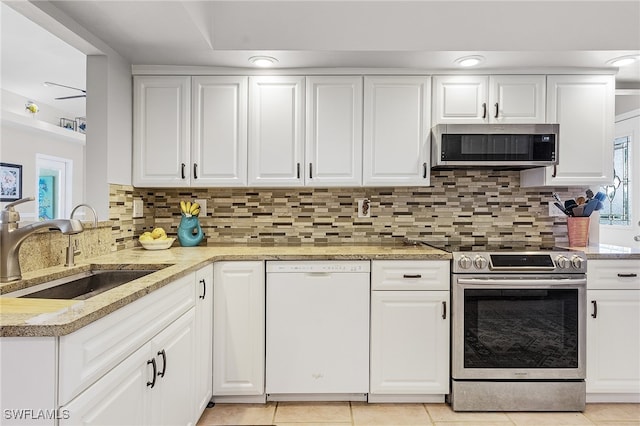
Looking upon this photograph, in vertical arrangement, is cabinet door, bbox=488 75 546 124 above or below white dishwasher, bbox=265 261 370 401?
above

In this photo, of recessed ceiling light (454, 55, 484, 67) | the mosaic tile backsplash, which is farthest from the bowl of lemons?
recessed ceiling light (454, 55, 484, 67)

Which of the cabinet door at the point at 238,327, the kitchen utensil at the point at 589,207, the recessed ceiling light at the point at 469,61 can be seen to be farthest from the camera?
the kitchen utensil at the point at 589,207

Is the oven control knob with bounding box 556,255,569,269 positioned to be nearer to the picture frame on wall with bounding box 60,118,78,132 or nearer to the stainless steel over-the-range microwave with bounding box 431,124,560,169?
the stainless steel over-the-range microwave with bounding box 431,124,560,169

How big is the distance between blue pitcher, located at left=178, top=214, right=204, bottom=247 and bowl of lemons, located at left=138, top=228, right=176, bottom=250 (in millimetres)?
107

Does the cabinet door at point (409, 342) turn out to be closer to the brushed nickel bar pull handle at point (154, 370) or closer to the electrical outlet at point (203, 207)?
the brushed nickel bar pull handle at point (154, 370)

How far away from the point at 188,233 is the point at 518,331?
217 cm

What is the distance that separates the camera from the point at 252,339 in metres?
2.30

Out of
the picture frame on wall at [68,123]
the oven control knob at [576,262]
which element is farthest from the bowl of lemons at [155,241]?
the picture frame on wall at [68,123]

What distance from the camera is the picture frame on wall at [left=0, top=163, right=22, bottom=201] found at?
4.68 meters

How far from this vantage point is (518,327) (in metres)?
2.28

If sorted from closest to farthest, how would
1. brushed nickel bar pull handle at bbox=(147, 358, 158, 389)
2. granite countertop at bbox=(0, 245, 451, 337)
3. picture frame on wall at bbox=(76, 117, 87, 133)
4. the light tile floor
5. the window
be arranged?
granite countertop at bbox=(0, 245, 451, 337)
brushed nickel bar pull handle at bbox=(147, 358, 158, 389)
the light tile floor
the window
picture frame on wall at bbox=(76, 117, 87, 133)

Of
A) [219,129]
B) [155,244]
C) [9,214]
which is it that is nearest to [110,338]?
[9,214]

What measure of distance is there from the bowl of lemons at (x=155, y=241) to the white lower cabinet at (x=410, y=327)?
1351 mm

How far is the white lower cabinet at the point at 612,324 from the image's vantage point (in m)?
2.30
